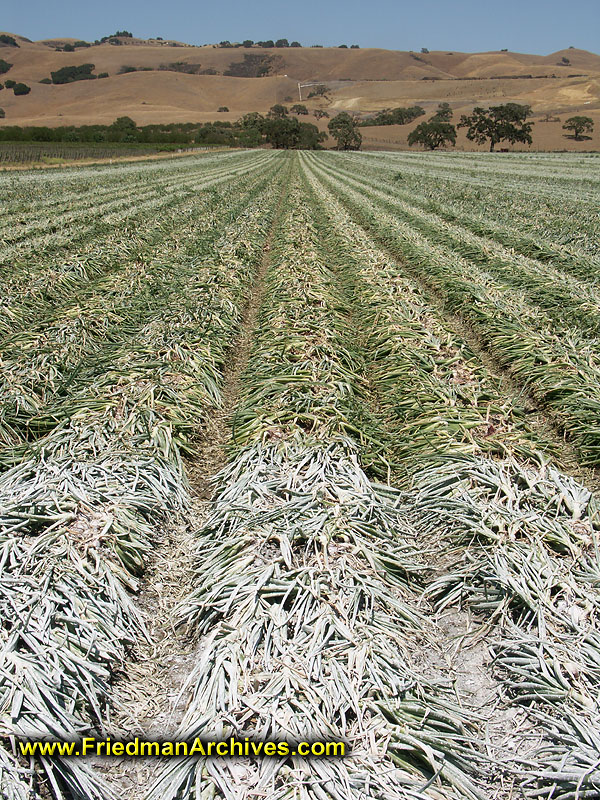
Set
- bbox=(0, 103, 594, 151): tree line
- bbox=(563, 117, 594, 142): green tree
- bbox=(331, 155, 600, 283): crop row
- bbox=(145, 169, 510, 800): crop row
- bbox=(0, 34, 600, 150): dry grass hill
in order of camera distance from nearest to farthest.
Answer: bbox=(145, 169, 510, 800): crop row
bbox=(331, 155, 600, 283): crop row
bbox=(0, 103, 594, 151): tree line
bbox=(563, 117, 594, 142): green tree
bbox=(0, 34, 600, 150): dry grass hill

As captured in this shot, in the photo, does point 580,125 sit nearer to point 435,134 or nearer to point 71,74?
point 435,134

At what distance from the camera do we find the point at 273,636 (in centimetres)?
259

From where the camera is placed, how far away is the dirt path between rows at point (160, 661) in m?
2.26

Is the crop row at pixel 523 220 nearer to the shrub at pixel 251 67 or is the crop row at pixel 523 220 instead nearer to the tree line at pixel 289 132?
the tree line at pixel 289 132

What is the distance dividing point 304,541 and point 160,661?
1.04 meters

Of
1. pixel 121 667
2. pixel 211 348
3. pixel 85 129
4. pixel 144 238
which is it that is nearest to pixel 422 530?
pixel 121 667

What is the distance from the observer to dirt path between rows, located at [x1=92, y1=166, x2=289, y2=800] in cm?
226

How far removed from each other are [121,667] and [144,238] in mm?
11173

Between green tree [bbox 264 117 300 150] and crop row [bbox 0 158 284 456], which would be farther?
green tree [bbox 264 117 300 150]

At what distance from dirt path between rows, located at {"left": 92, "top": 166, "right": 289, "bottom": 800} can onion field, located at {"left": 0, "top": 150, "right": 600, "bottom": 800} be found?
0.04 feet

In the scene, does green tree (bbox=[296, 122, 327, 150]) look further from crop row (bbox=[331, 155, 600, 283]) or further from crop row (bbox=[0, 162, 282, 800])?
crop row (bbox=[0, 162, 282, 800])

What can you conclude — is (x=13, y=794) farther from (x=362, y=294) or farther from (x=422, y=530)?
(x=362, y=294)

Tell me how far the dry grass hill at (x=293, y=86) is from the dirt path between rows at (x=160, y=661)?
257ft

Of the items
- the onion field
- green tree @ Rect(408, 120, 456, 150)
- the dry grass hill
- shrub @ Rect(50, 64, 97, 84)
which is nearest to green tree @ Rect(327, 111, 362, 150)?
the dry grass hill
